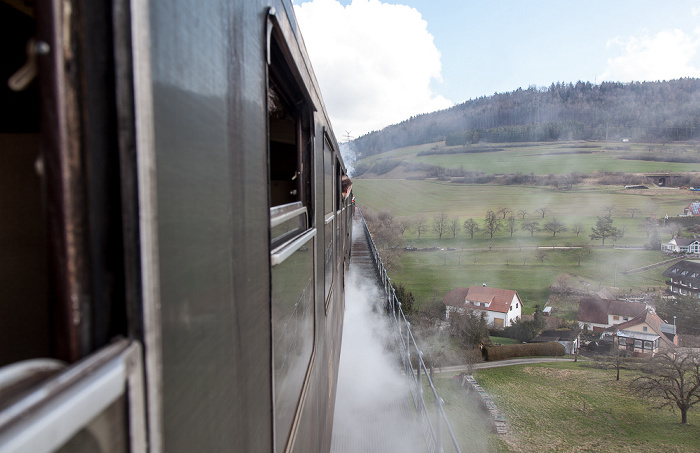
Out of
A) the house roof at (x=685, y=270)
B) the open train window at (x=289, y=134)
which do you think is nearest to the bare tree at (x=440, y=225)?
the house roof at (x=685, y=270)

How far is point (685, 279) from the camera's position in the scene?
4553cm

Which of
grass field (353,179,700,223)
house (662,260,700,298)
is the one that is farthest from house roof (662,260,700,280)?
grass field (353,179,700,223)

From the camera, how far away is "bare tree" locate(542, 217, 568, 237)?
196 ft

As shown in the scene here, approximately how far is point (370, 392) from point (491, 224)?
5600 centimetres

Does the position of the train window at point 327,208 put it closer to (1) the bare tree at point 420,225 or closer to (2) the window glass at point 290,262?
(2) the window glass at point 290,262

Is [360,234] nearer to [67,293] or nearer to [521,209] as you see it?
[67,293]

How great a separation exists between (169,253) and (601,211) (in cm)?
7422

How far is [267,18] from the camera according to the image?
1.12m

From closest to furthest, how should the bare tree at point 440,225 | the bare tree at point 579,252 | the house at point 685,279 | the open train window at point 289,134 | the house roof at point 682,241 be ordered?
the open train window at point 289,134 → the house at point 685,279 → the bare tree at point 579,252 → the house roof at point 682,241 → the bare tree at point 440,225

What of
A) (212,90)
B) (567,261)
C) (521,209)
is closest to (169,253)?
(212,90)

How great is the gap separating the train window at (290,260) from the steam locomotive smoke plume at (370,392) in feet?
13.1

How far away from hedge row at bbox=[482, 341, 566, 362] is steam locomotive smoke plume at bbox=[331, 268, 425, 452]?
2735 centimetres

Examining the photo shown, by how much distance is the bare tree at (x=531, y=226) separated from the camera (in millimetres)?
58969

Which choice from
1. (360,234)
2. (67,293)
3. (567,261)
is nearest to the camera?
(67,293)
